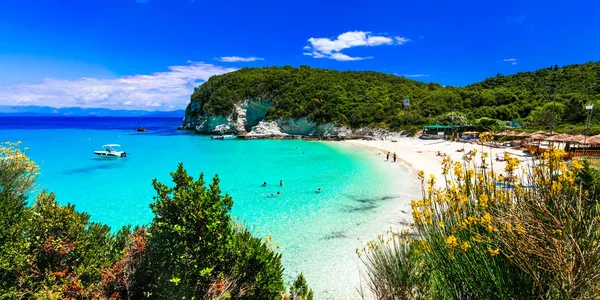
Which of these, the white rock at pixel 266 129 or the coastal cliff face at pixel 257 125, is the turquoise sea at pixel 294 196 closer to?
the coastal cliff face at pixel 257 125

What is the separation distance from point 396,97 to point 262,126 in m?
36.3

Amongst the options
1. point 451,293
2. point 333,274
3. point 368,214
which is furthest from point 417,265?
point 368,214

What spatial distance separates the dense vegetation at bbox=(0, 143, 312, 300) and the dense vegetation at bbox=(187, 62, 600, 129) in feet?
187

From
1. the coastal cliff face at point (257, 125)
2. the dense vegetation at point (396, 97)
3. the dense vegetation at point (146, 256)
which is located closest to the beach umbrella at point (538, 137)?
the dense vegetation at point (396, 97)

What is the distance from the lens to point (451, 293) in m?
4.84

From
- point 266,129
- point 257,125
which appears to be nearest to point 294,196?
point 266,129

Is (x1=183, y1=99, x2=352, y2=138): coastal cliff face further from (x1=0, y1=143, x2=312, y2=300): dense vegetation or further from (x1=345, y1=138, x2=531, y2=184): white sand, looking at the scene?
(x1=0, y1=143, x2=312, y2=300): dense vegetation

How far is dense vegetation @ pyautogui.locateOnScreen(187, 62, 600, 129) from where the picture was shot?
192ft

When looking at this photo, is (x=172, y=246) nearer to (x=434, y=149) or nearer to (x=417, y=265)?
(x=417, y=265)

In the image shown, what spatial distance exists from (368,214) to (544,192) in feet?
45.0

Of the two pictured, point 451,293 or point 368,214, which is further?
point 368,214

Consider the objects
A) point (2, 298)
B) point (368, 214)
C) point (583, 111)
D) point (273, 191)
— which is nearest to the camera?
point (2, 298)

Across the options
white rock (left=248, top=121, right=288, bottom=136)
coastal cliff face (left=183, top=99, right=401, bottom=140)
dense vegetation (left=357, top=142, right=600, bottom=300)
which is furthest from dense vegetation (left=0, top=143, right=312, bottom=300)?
white rock (left=248, top=121, right=288, bottom=136)

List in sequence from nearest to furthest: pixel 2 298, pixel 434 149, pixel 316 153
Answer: pixel 2 298 < pixel 434 149 < pixel 316 153
